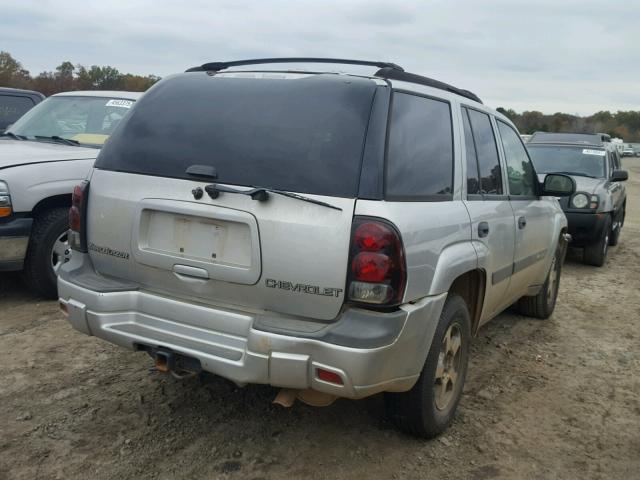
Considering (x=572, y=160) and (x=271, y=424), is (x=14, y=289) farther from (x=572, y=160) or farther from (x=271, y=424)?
(x=572, y=160)

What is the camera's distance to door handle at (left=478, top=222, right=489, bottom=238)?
3.52 metres

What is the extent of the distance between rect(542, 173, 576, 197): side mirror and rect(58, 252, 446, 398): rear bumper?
2344 mm

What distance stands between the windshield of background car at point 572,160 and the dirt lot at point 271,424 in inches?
210

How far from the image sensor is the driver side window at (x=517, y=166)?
4.43 m

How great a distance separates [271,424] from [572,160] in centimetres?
807

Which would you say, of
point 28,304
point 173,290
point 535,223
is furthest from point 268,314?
point 28,304

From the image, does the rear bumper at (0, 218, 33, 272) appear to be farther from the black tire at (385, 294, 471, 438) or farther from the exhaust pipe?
the black tire at (385, 294, 471, 438)

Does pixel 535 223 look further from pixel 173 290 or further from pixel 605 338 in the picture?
pixel 173 290

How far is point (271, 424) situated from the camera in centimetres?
346

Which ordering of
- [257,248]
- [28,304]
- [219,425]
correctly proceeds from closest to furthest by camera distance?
[257,248] < [219,425] < [28,304]

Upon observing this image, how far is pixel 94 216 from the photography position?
318 centimetres

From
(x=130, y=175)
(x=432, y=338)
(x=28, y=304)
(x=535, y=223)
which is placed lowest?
(x=28, y=304)

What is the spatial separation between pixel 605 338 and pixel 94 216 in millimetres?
4440

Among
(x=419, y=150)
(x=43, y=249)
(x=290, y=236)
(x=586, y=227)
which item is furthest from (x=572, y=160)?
(x=290, y=236)
